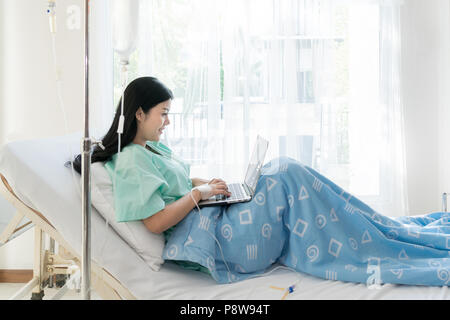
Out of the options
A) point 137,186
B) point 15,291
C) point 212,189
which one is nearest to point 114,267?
point 137,186

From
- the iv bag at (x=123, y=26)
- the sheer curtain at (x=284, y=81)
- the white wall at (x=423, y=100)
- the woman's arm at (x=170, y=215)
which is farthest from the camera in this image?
the white wall at (x=423, y=100)

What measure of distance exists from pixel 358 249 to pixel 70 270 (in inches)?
48.2

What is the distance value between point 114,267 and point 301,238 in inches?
21.6

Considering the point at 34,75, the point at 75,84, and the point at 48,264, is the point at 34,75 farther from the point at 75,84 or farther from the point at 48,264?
the point at 48,264

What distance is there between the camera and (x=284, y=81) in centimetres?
253

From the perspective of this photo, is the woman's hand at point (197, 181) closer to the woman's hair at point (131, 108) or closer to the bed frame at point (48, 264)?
the woman's hair at point (131, 108)

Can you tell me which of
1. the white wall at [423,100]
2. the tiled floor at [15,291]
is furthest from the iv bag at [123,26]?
the white wall at [423,100]

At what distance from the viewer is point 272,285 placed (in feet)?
3.81

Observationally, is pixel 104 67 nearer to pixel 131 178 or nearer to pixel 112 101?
pixel 112 101

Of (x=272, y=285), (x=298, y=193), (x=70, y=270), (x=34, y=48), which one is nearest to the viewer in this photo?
(x=272, y=285)

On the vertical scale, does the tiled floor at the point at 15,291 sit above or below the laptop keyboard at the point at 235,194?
below

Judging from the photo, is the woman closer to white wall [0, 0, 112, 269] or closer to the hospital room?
the hospital room

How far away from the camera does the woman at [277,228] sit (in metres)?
1.20
